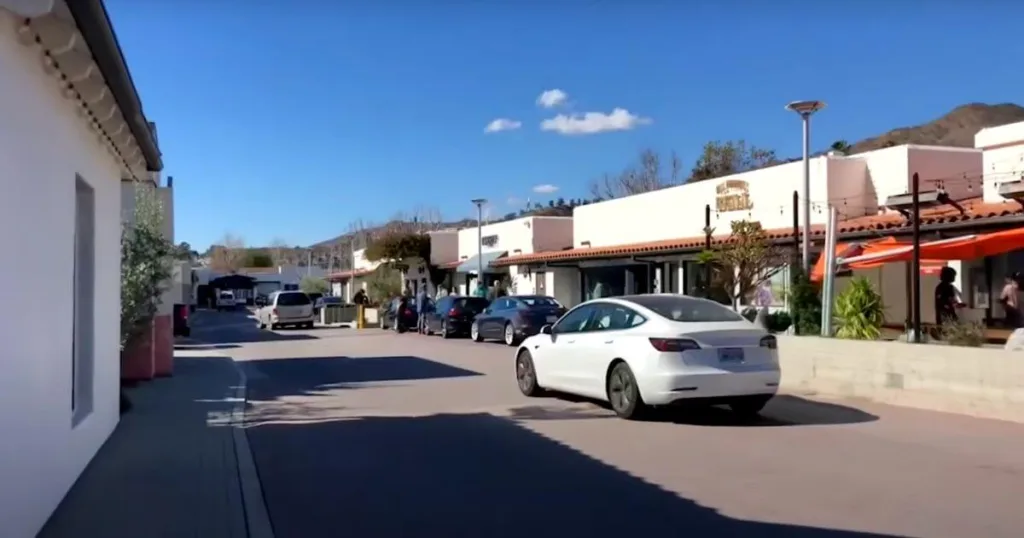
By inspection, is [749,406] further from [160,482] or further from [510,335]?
[510,335]

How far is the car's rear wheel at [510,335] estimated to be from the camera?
26.9 meters

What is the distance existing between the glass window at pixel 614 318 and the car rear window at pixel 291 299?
29.6 metres

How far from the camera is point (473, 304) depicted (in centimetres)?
3241

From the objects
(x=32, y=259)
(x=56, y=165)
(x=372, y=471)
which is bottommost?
(x=372, y=471)

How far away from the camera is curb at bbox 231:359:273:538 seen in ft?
22.7

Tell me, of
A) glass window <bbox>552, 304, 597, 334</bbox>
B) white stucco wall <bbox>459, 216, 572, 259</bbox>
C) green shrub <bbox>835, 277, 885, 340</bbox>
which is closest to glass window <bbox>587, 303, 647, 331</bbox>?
glass window <bbox>552, 304, 597, 334</bbox>

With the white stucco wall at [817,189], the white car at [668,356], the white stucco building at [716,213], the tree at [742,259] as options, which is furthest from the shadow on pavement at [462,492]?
the white stucco wall at [817,189]

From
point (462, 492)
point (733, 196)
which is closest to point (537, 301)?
point (733, 196)

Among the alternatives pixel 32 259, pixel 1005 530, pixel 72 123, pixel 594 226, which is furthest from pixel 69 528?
pixel 594 226

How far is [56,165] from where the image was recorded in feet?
22.9

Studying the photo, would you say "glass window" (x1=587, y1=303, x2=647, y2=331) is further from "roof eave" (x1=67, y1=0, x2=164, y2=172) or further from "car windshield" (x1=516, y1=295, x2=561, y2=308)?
Answer: "car windshield" (x1=516, y1=295, x2=561, y2=308)

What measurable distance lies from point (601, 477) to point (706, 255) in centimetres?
1156

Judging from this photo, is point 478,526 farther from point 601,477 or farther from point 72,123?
point 72,123

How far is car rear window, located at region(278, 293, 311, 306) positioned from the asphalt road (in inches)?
1034
